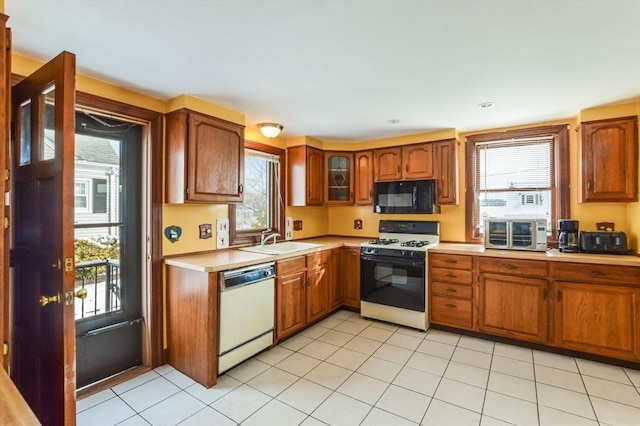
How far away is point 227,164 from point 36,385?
192 cm

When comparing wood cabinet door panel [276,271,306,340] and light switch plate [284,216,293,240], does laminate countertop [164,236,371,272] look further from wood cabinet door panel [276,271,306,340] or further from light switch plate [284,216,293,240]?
light switch plate [284,216,293,240]

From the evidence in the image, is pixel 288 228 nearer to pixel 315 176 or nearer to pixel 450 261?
pixel 315 176

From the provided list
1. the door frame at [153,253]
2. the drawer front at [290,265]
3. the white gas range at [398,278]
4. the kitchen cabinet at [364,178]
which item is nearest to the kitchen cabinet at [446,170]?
the white gas range at [398,278]

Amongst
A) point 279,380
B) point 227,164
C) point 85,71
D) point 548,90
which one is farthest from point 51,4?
point 548,90

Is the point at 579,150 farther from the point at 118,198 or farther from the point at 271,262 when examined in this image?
the point at 118,198

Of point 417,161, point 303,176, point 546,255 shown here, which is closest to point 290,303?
point 303,176

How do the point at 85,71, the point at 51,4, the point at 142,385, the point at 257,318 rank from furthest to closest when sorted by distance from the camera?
the point at 257,318 < the point at 142,385 < the point at 85,71 < the point at 51,4

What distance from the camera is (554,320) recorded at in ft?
9.02

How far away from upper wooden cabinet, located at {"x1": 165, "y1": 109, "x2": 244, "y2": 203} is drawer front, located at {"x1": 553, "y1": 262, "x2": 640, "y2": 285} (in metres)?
3.03

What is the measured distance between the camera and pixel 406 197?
3.82 meters

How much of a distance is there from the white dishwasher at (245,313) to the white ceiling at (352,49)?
1.51 metres

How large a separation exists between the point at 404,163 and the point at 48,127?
335 cm

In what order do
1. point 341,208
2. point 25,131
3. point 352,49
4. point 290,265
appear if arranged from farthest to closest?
1. point 341,208
2. point 290,265
3. point 352,49
4. point 25,131

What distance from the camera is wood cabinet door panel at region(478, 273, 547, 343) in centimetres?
281
